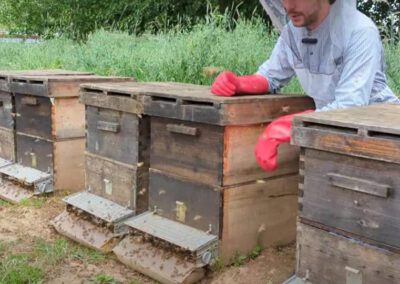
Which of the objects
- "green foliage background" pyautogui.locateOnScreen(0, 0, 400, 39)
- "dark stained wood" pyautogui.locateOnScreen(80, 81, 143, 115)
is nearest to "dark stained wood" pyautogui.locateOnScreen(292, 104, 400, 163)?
"dark stained wood" pyautogui.locateOnScreen(80, 81, 143, 115)

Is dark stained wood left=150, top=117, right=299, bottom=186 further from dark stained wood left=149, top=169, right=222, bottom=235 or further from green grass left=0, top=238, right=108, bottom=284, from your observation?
green grass left=0, top=238, right=108, bottom=284

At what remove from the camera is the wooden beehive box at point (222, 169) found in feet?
8.82

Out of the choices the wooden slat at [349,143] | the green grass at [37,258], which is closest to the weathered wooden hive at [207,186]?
the green grass at [37,258]

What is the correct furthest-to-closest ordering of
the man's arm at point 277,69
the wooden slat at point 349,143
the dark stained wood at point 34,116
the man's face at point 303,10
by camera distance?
the dark stained wood at point 34,116 → the man's arm at point 277,69 → the man's face at point 303,10 → the wooden slat at point 349,143

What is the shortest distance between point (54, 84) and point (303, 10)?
2.16 meters

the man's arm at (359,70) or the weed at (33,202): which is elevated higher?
the man's arm at (359,70)

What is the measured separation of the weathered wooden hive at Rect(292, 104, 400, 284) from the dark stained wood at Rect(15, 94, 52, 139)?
2.49m

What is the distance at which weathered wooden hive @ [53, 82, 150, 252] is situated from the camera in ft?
10.4

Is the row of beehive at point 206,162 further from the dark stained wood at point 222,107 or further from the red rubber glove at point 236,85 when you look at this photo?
the red rubber glove at point 236,85

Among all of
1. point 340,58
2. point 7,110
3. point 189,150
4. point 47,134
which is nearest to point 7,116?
point 7,110

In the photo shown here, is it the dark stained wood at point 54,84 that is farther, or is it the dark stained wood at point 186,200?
the dark stained wood at point 54,84

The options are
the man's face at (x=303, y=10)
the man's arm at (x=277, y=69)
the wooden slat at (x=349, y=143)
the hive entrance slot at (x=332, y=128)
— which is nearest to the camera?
the wooden slat at (x=349, y=143)

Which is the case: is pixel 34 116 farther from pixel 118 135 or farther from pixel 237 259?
pixel 237 259

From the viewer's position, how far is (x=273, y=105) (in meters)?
2.84
